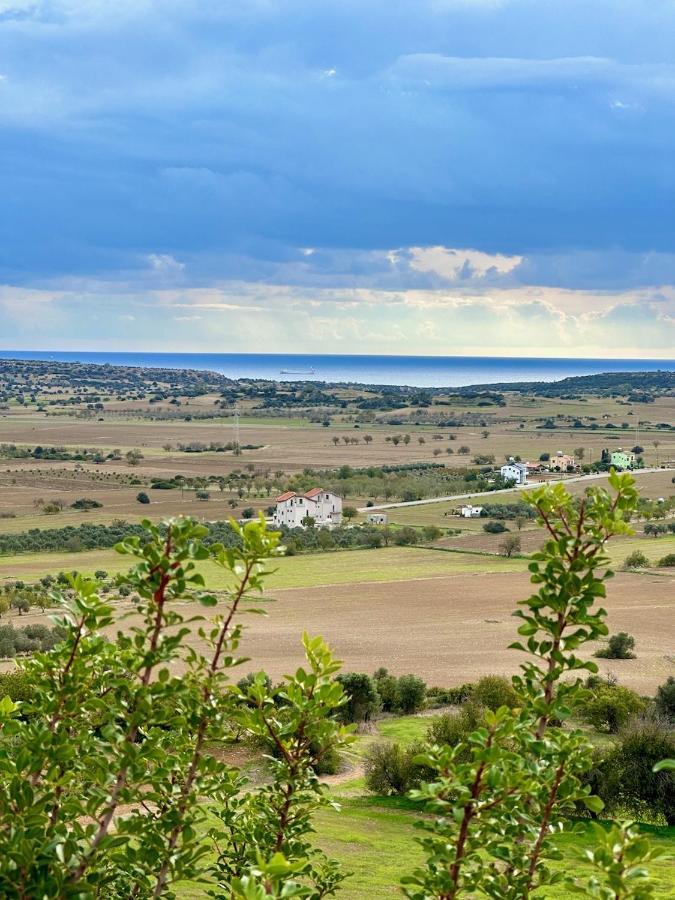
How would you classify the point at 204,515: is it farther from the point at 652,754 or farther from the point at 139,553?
the point at 139,553

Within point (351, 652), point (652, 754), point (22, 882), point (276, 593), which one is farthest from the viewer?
point (276, 593)

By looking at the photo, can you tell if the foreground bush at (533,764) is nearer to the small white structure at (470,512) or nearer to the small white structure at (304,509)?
the small white structure at (304,509)

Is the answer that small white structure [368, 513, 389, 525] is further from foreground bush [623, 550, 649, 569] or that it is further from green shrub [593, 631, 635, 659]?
green shrub [593, 631, 635, 659]

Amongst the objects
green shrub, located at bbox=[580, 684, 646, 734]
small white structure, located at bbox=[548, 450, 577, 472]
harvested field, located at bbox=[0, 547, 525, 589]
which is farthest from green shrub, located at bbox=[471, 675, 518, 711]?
small white structure, located at bbox=[548, 450, 577, 472]

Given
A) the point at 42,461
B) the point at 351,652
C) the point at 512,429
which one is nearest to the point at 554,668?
the point at 351,652

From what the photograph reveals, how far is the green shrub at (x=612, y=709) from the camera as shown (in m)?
29.3

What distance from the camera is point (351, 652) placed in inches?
1661

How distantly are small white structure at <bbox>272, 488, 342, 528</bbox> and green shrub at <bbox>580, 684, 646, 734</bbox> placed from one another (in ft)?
157

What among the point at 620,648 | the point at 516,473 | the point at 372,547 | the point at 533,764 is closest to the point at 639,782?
the point at 620,648

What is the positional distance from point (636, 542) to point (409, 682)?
39313 millimetres

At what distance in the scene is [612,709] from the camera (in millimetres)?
29562

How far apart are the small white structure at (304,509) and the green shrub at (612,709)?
47.8 m

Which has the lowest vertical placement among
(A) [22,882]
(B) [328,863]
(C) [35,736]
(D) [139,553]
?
(B) [328,863]

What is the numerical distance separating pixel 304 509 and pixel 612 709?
49.7 m
